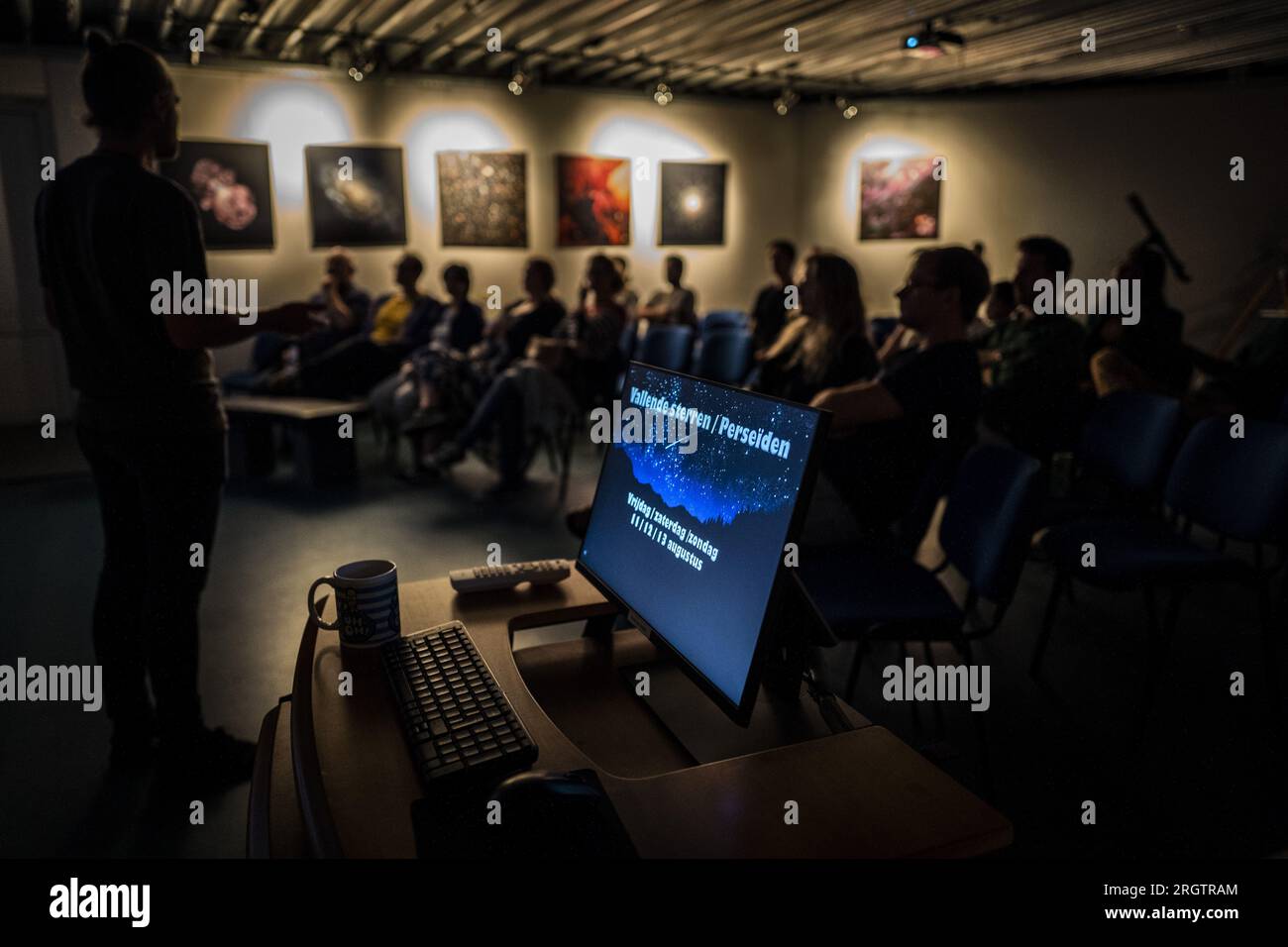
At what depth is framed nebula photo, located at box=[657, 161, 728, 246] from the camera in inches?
385

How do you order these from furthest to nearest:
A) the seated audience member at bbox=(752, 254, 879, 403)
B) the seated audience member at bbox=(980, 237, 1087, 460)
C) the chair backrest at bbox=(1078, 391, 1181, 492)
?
the seated audience member at bbox=(980, 237, 1087, 460)
the seated audience member at bbox=(752, 254, 879, 403)
the chair backrest at bbox=(1078, 391, 1181, 492)

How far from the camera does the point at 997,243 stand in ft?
31.4

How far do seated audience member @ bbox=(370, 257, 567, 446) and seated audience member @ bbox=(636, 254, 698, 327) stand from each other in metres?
1.69

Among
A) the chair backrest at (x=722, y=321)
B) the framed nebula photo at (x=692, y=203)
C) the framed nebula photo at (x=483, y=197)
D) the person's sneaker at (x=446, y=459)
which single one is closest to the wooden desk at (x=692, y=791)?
the person's sneaker at (x=446, y=459)

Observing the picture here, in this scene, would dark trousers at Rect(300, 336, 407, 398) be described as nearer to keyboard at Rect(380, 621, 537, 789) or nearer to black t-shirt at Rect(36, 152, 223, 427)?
black t-shirt at Rect(36, 152, 223, 427)

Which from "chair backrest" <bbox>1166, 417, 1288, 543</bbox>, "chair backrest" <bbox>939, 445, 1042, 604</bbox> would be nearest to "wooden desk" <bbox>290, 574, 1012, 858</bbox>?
"chair backrest" <bbox>939, 445, 1042, 604</bbox>

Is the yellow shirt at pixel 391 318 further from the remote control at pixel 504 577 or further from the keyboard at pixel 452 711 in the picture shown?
the keyboard at pixel 452 711

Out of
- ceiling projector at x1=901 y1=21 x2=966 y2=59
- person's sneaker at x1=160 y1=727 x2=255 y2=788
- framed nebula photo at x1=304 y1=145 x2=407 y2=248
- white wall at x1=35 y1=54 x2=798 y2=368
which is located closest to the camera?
person's sneaker at x1=160 y1=727 x2=255 y2=788

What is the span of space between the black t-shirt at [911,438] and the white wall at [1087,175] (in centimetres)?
760

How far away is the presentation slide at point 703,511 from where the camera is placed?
3.47 feet

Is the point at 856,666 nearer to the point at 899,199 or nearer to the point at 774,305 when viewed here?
the point at 774,305

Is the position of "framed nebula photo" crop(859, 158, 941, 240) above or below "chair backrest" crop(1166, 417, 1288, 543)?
above

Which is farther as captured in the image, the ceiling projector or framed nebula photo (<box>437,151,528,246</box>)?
framed nebula photo (<box>437,151,528,246</box>)

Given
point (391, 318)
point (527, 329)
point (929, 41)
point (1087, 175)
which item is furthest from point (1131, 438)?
point (1087, 175)
